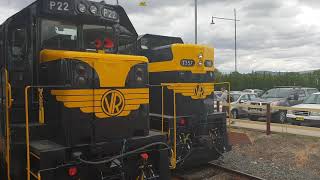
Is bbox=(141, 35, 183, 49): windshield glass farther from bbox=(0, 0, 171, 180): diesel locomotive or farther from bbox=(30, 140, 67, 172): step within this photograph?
bbox=(30, 140, 67, 172): step

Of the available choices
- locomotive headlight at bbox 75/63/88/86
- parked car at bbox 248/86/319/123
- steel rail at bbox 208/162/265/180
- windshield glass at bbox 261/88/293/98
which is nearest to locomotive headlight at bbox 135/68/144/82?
locomotive headlight at bbox 75/63/88/86

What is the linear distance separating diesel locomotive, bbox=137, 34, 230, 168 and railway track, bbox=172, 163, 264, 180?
28 cm

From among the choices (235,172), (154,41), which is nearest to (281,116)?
(235,172)

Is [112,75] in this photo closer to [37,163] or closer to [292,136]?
[37,163]

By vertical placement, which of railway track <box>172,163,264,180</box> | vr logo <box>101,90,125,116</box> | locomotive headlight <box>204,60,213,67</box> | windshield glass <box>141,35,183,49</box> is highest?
windshield glass <box>141,35,183,49</box>

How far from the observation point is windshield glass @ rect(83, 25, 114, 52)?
5992 millimetres

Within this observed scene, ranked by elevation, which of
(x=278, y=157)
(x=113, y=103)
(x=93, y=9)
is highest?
(x=93, y=9)

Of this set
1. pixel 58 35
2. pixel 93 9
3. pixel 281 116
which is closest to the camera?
pixel 58 35

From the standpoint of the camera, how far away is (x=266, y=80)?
1752 inches

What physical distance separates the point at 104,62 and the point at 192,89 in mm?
3485

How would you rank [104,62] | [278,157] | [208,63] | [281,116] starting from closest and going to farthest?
1. [104,62]
2. [208,63]
3. [278,157]
4. [281,116]

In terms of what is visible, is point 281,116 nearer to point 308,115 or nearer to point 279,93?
point 308,115

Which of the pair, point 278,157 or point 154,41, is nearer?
point 154,41

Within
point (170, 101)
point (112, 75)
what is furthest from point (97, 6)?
point (170, 101)
